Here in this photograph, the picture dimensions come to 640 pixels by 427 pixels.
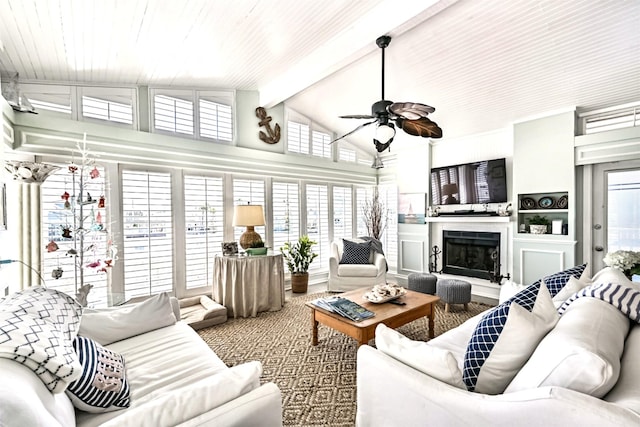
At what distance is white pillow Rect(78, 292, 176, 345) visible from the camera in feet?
6.02

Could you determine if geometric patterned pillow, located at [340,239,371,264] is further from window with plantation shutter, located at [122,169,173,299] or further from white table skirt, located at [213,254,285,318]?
window with plantation shutter, located at [122,169,173,299]

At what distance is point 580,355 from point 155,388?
1.76 metres

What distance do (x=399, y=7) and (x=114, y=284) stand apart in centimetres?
413

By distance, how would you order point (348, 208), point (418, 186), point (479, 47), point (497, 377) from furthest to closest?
point (348, 208) → point (418, 186) → point (479, 47) → point (497, 377)

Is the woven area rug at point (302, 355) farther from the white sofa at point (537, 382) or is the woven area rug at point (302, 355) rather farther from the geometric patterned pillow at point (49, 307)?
the geometric patterned pillow at point (49, 307)

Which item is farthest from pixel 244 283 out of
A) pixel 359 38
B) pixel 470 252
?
pixel 470 252

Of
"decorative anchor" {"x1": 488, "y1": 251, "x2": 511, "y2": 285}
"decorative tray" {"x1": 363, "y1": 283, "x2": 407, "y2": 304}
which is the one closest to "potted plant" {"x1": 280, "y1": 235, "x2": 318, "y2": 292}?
"decorative tray" {"x1": 363, "y1": 283, "x2": 407, "y2": 304}

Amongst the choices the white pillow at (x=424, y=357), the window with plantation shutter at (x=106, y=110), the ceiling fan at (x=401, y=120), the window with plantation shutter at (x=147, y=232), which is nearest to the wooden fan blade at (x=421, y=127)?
the ceiling fan at (x=401, y=120)

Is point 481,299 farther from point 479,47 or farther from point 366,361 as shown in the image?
point 366,361

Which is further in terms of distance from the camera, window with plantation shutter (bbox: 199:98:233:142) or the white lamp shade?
window with plantation shutter (bbox: 199:98:233:142)

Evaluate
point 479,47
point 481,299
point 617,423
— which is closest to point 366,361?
point 617,423

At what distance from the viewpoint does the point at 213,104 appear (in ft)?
13.4

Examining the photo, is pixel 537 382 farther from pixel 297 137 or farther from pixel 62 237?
pixel 297 137

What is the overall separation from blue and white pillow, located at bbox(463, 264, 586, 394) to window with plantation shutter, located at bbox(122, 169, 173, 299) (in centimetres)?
357
